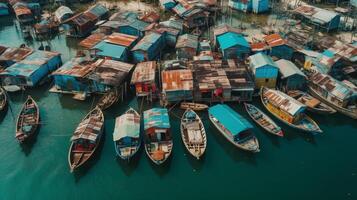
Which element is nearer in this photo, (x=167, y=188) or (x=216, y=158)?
(x=167, y=188)

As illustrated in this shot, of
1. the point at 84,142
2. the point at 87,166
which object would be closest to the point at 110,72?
the point at 84,142

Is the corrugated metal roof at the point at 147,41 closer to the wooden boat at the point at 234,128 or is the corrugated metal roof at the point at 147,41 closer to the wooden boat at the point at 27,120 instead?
the wooden boat at the point at 27,120

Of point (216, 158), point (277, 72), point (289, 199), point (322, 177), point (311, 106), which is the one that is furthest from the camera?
point (277, 72)

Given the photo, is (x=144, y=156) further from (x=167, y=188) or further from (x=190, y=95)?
(x=190, y=95)

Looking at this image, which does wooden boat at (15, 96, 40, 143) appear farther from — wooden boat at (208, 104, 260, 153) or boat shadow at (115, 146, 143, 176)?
wooden boat at (208, 104, 260, 153)

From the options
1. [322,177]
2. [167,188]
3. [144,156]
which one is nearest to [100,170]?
[144,156]

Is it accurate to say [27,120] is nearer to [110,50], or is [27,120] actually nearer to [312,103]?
[110,50]
